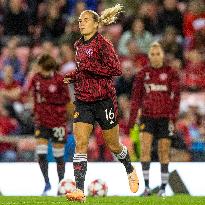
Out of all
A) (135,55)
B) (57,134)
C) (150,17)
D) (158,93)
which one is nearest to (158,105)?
(158,93)

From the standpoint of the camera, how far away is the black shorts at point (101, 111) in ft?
37.5

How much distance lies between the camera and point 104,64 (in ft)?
37.4

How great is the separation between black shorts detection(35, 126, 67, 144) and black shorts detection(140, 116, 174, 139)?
1.33 meters

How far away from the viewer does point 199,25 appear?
65.8 feet

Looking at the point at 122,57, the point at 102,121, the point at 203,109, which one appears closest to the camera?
the point at 102,121

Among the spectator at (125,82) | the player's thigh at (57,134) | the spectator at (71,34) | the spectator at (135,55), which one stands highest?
the spectator at (71,34)

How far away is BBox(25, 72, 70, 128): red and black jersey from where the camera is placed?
1538 cm

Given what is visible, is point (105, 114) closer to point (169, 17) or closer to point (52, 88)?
point (52, 88)

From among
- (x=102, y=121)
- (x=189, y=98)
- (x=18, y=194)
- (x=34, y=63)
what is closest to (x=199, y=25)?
(x=189, y=98)

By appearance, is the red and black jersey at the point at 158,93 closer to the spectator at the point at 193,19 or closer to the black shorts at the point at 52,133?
the black shorts at the point at 52,133

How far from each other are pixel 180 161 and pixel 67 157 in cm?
208

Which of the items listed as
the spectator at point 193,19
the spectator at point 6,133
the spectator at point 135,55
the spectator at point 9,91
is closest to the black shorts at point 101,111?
the spectator at point 6,133

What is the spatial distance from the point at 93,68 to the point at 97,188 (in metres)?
3.82

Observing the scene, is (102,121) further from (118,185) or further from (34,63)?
(34,63)
